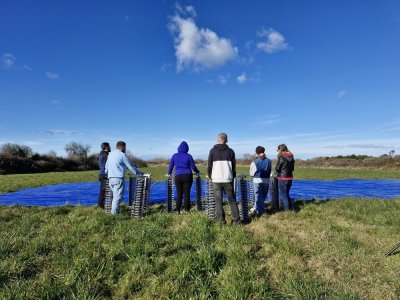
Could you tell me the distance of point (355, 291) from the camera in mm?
3865

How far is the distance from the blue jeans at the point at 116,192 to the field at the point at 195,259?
0.67 meters

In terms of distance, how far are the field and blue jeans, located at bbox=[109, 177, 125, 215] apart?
0.67 m

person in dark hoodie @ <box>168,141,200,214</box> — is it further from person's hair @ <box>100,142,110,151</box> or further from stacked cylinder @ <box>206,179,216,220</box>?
person's hair @ <box>100,142,110,151</box>

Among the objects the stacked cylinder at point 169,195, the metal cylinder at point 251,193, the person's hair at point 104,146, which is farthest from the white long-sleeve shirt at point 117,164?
the metal cylinder at point 251,193

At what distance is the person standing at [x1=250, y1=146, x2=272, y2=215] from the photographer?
338 inches

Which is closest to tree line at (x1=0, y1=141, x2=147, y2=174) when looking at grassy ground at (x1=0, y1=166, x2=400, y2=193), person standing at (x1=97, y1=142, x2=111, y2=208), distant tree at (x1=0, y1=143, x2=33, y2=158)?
distant tree at (x1=0, y1=143, x2=33, y2=158)

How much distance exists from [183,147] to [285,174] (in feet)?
9.77

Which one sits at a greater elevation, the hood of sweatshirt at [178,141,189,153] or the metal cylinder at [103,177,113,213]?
the hood of sweatshirt at [178,141,189,153]

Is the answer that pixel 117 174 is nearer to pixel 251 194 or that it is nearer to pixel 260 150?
pixel 260 150

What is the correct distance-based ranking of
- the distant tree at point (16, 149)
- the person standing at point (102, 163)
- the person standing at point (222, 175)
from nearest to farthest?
the person standing at point (222, 175), the person standing at point (102, 163), the distant tree at point (16, 149)

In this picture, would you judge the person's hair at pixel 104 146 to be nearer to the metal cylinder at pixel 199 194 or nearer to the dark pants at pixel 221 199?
Answer: the metal cylinder at pixel 199 194

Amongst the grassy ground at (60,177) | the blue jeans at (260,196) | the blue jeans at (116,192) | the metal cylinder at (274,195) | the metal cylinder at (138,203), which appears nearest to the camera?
the metal cylinder at (138,203)

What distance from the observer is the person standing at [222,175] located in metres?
7.13

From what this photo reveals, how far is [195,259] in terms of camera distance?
4.62 m
